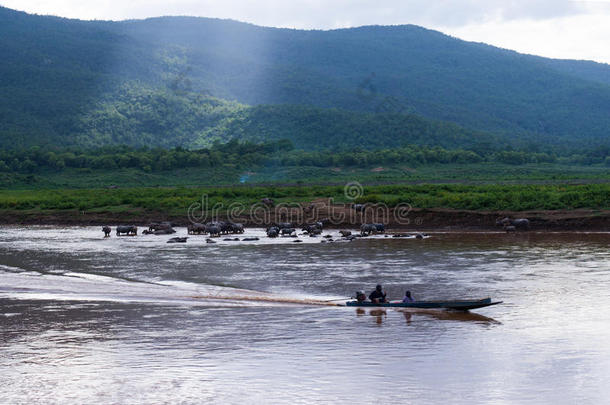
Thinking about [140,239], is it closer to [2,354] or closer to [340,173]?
[2,354]

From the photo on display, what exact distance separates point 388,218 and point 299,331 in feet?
98.0

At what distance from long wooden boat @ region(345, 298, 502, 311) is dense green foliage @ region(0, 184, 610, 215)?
26.3 m

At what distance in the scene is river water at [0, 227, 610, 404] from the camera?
45.2 ft

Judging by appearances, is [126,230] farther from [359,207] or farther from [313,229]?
[359,207]

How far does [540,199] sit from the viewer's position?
4594 centimetres

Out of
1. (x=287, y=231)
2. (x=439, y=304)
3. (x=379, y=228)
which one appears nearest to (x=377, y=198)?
(x=379, y=228)

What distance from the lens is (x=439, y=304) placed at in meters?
19.5

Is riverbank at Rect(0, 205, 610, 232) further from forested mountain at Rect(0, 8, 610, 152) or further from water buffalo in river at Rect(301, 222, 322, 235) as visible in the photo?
forested mountain at Rect(0, 8, 610, 152)

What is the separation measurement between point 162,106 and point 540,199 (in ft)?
399

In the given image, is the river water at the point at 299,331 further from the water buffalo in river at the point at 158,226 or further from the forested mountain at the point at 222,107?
the forested mountain at the point at 222,107

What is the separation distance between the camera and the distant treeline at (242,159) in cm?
9831

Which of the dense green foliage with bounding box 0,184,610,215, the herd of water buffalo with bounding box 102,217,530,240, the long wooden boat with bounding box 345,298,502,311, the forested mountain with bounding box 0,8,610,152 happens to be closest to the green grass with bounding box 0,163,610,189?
the dense green foliage with bounding box 0,184,610,215

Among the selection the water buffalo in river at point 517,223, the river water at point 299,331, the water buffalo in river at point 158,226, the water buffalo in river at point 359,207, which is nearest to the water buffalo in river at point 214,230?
the water buffalo in river at point 158,226

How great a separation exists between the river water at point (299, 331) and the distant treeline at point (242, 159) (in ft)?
226
